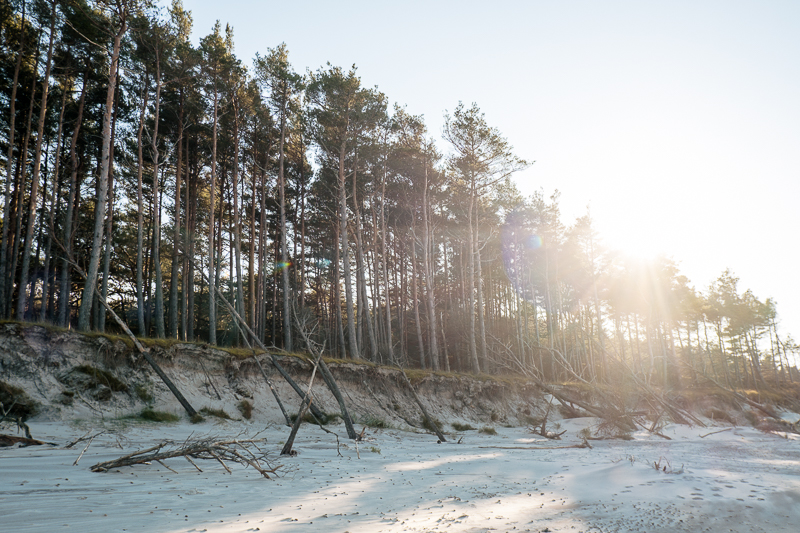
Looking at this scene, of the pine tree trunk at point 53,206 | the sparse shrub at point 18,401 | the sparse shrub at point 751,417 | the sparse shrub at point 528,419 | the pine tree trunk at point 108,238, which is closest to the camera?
the sparse shrub at point 18,401

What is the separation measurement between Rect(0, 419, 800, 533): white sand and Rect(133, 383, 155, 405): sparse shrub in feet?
10.9

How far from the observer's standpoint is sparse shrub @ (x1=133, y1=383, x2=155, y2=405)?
1018cm

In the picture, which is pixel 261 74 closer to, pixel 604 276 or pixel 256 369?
pixel 256 369

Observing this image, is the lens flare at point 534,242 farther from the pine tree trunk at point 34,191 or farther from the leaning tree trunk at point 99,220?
the pine tree trunk at point 34,191

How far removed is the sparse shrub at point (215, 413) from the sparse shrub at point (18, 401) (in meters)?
3.30

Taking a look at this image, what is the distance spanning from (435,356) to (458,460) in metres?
13.1

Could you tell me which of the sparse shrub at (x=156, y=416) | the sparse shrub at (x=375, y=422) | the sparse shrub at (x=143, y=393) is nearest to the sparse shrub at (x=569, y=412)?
the sparse shrub at (x=375, y=422)

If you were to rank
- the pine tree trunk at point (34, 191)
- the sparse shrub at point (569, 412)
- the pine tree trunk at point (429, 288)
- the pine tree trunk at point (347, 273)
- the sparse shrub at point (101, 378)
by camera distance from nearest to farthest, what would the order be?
1. the sparse shrub at point (101, 378)
2. the pine tree trunk at point (34, 191)
3. the sparse shrub at point (569, 412)
4. the pine tree trunk at point (347, 273)
5. the pine tree trunk at point (429, 288)

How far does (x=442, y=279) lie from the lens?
112 ft

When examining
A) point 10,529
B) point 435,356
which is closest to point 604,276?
point 435,356

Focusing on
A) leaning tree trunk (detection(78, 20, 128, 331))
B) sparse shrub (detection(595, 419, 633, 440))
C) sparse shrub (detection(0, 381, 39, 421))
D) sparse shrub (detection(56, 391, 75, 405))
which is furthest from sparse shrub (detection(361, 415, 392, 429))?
leaning tree trunk (detection(78, 20, 128, 331))

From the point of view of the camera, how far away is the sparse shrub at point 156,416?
963 centimetres

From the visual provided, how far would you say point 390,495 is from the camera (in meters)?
4.32

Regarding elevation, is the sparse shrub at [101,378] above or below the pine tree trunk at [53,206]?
below
